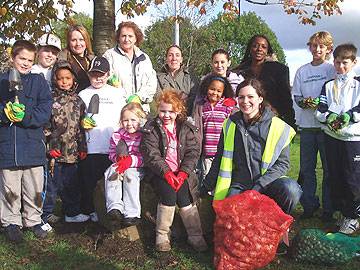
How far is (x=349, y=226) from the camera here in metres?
5.36

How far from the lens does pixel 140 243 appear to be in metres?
5.04

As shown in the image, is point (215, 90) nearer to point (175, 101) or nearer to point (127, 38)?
point (175, 101)

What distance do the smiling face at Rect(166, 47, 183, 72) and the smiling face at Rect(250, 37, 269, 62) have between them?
0.99 metres

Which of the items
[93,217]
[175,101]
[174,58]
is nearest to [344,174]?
[175,101]

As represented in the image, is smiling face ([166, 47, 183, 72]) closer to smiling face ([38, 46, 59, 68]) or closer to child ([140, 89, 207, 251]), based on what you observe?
child ([140, 89, 207, 251])

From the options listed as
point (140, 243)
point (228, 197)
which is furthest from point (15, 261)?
point (228, 197)

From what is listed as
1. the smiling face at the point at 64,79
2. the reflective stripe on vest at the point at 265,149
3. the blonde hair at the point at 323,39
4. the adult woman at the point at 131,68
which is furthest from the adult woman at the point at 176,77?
the blonde hair at the point at 323,39

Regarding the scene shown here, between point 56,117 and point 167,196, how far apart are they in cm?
166

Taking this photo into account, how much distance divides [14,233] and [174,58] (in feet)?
9.16

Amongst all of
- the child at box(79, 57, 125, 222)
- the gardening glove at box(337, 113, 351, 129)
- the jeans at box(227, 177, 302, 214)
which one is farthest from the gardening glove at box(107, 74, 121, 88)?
the gardening glove at box(337, 113, 351, 129)

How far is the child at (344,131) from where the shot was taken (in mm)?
5234

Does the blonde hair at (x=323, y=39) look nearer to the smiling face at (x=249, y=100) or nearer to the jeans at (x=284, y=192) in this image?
the smiling face at (x=249, y=100)

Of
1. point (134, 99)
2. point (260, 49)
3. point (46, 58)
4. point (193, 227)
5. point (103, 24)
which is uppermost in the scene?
point (103, 24)

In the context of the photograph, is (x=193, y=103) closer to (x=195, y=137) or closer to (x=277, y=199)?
(x=195, y=137)
